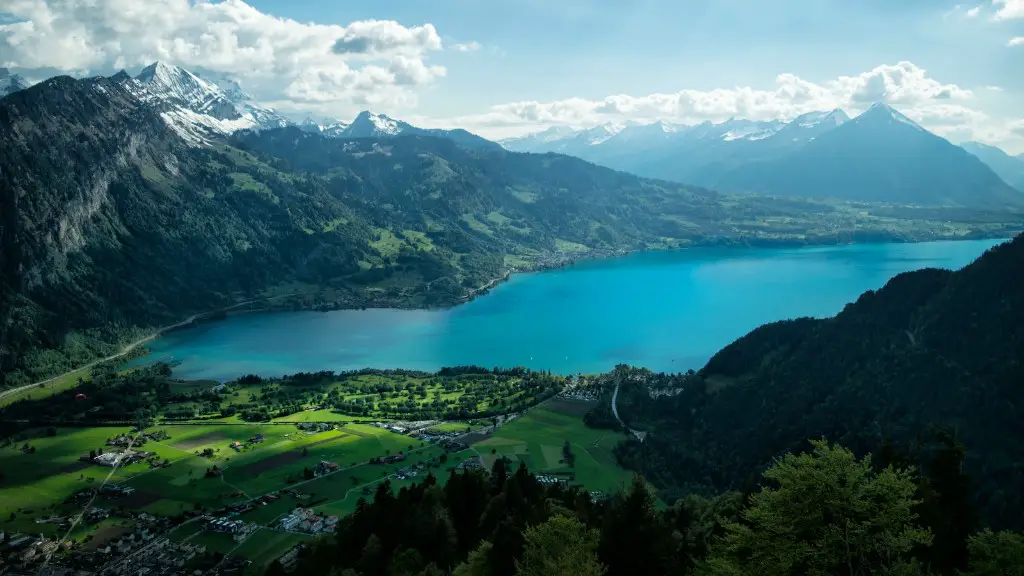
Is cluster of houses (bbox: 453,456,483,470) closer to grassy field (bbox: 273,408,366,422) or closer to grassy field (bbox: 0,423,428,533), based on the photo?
grassy field (bbox: 0,423,428,533)

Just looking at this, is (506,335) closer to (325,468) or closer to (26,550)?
(325,468)

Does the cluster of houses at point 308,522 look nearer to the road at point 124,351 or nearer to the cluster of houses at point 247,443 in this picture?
the cluster of houses at point 247,443

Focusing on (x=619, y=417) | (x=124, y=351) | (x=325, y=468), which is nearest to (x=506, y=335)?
(x=619, y=417)

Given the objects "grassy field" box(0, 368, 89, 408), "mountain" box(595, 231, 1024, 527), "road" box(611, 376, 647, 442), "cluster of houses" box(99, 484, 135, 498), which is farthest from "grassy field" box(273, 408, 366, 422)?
"grassy field" box(0, 368, 89, 408)

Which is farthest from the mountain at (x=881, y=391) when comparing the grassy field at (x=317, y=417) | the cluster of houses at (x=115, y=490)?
the cluster of houses at (x=115, y=490)

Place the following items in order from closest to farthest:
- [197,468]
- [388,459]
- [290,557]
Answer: [290,557] → [197,468] → [388,459]

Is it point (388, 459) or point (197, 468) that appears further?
point (388, 459)
